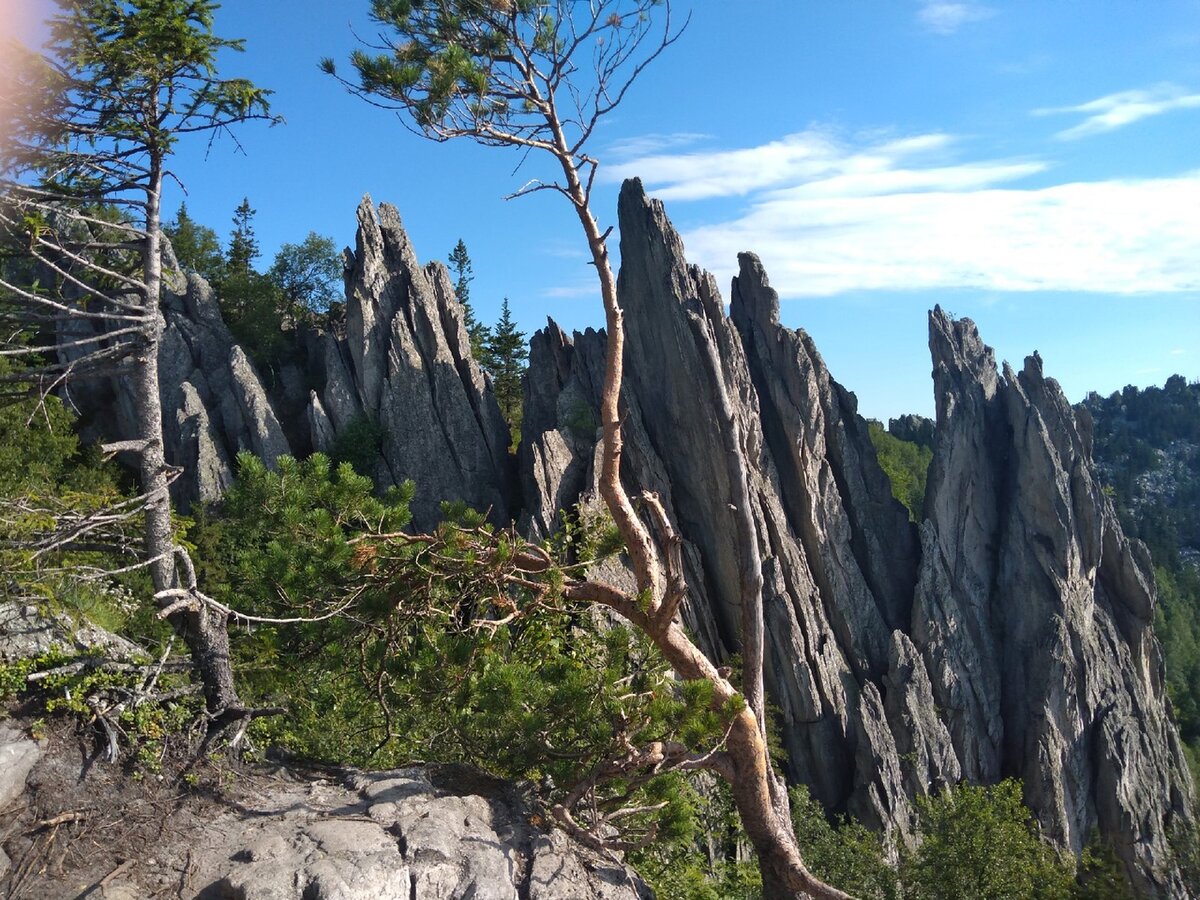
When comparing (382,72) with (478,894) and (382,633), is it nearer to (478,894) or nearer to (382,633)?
(382,633)

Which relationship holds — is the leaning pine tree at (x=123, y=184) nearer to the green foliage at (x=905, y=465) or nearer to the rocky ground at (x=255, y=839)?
the rocky ground at (x=255, y=839)

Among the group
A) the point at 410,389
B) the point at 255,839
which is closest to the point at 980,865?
the point at 255,839

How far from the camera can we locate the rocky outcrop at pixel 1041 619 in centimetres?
3666

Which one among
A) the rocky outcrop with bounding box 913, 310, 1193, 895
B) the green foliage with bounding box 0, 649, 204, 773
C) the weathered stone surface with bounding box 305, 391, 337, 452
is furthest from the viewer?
the rocky outcrop with bounding box 913, 310, 1193, 895

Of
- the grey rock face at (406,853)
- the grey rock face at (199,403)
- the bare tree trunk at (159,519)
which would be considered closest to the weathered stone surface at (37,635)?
the bare tree trunk at (159,519)

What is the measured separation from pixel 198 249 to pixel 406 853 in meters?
50.6

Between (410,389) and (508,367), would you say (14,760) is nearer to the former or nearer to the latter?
(410,389)

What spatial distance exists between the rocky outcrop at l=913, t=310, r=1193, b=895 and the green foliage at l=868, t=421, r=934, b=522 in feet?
39.2

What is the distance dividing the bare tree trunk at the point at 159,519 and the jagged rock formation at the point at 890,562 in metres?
22.8

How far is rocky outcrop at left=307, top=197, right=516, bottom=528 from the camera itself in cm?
3569

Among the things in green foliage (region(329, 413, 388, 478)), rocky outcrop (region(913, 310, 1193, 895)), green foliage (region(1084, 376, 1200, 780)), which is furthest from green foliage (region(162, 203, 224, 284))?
green foliage (region(1084, 376, 1200, 780))

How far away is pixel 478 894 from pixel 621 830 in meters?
2.33

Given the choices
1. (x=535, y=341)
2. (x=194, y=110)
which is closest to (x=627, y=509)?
(x=194, y=110)

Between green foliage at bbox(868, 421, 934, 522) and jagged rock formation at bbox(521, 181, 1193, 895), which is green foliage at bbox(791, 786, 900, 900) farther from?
green foliage at bbox(868, 421, 934, 522)
